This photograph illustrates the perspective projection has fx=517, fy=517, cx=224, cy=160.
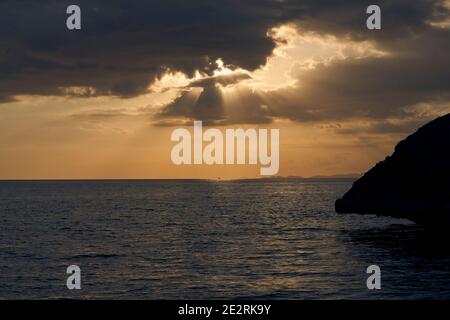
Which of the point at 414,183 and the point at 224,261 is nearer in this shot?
the point at 224,261

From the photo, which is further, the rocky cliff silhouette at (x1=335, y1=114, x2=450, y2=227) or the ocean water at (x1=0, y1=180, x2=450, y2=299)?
the rocky cliff silhouette at (x1=335, y1=114, x2=450, y2=227)

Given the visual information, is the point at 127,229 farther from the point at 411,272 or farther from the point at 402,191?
the point at 411,272

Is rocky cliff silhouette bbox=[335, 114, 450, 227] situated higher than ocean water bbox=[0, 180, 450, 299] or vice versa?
rocky cliff silhouette bbox=[335, 114, 450, 227]

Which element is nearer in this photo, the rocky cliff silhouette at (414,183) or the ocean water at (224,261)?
the ocean water at (224,261)

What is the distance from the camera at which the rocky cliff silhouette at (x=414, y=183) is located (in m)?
60.2

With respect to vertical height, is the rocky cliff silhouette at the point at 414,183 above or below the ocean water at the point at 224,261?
above

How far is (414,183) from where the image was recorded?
212ft

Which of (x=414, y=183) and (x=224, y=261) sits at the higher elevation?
(x=414, y=183)

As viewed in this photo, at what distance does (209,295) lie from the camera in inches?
1168

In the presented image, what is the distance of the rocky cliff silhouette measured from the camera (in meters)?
60.2
